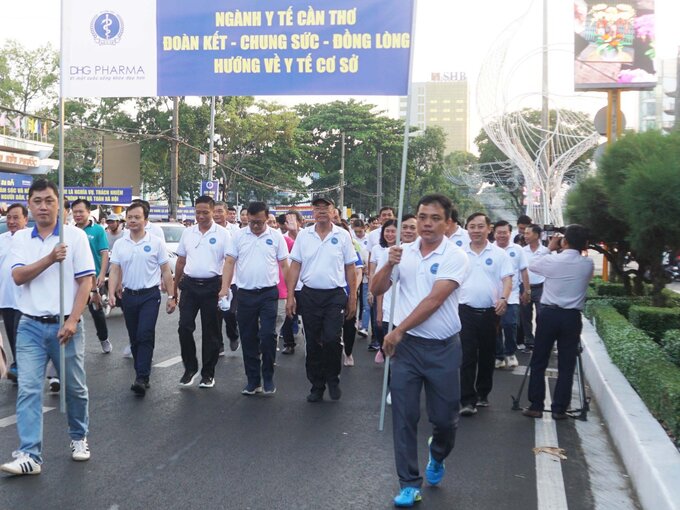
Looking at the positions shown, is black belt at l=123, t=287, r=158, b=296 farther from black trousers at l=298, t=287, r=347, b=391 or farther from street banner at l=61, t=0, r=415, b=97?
street banner at l=61, t=0, r=415, b=97

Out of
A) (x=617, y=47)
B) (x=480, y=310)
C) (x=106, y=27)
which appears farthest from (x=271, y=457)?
(x=617, y=47)

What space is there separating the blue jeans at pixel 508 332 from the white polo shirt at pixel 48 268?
228 inches

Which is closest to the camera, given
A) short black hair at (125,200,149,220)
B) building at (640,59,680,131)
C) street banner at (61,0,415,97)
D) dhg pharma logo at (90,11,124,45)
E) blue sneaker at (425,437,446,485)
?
blue sneaker at (425,437,446,485)

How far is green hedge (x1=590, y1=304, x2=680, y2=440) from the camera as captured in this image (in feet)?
17.7

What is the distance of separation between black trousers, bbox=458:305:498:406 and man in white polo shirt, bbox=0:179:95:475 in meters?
3.30

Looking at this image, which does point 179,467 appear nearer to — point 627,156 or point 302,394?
point 302,394

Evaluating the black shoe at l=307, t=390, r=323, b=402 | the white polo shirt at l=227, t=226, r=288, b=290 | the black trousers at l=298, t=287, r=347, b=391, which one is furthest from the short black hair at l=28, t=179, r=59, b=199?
the black shoe at l=307, t=390, r=323, b=402

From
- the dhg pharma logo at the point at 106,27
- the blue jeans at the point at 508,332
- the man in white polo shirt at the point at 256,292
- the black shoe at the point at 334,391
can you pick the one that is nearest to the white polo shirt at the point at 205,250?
the man in white polo shirt at the point at 256,292

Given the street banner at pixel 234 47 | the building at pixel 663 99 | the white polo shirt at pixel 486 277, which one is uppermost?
the building at pixel 663 99

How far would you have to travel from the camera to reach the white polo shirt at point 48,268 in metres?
5.28

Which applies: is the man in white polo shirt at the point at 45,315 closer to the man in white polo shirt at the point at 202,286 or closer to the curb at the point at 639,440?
the man in white polo shirt at the point at 202,286

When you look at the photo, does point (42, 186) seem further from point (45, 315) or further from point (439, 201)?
point (439, 201)

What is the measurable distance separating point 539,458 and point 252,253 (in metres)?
3.50

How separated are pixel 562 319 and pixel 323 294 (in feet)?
7.19
